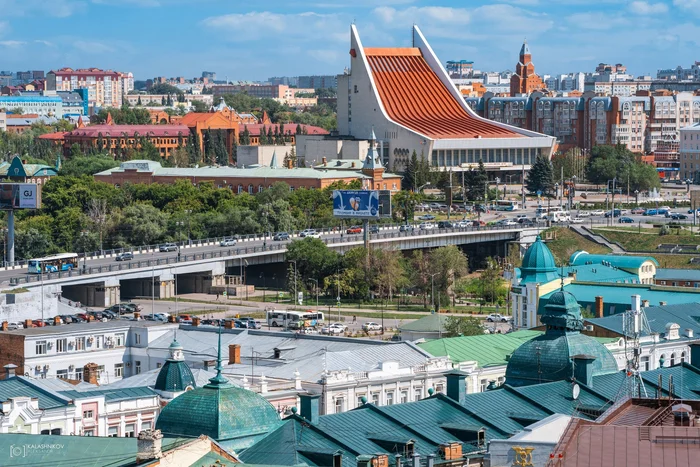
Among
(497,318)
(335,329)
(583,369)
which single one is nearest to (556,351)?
(583,369)

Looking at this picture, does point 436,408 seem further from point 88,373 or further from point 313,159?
point 313,159

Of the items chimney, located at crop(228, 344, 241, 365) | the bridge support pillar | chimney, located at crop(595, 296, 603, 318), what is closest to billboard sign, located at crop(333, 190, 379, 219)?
the bridge support pillar

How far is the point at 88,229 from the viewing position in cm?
12275

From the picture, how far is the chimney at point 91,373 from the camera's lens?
201ft

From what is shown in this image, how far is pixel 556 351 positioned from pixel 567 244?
258 feet

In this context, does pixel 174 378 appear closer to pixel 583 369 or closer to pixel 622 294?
pixel 583 369

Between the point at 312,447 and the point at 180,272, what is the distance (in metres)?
68.4

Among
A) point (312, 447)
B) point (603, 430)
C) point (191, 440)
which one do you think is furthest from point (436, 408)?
point (603, 430)

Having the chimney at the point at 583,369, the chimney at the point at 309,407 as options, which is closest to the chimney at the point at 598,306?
the chimney at the point at 583,369

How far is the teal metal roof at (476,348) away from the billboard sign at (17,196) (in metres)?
52.1

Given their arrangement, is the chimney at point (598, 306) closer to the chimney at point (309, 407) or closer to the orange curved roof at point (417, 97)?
the chimney at point (309, 407)

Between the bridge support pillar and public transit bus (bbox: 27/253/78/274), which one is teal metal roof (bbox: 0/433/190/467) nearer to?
public transit bus (bbox: 27/253/78/274)

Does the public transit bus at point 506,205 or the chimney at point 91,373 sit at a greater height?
the public transit bus at point 506,205

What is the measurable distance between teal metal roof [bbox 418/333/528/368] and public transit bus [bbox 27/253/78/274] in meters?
38.7
